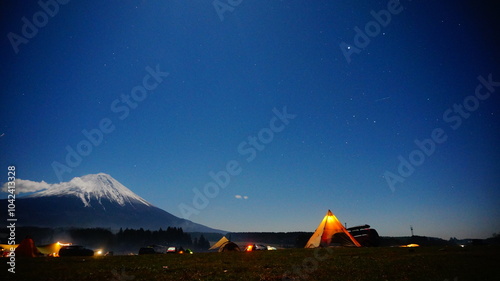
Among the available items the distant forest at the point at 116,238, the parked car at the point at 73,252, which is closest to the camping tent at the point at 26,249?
the parked car at the point at 73,252

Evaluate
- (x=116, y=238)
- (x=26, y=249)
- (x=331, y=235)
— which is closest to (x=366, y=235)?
(x=331, y=235)

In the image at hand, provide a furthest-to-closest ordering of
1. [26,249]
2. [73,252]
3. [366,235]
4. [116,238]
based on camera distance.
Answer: [116,238] < [366,235] < [26,249] < [73,252]

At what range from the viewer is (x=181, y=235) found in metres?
180

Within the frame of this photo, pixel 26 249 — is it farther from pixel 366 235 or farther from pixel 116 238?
pixel 116 238

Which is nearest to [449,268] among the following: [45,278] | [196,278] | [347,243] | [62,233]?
[196,278]

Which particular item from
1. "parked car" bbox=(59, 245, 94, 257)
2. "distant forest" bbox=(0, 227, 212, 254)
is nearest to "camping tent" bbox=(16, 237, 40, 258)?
"parked car" bbox=(59, 245, 94, 257)

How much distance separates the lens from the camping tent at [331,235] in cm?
3322

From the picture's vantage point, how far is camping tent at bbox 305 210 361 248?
33219 mm

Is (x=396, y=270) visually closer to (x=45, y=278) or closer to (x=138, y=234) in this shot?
(x=45, y=278)

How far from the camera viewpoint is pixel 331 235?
1326 inches

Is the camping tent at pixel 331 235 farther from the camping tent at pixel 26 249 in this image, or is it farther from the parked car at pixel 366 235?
the camping tent at pixel 26 249

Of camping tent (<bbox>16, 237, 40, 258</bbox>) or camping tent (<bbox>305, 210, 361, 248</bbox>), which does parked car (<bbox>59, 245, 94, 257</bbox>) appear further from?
camping tent (<bbox>305, 210, 361, 248</bbox>)

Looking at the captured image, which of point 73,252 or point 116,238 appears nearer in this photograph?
point 73,252

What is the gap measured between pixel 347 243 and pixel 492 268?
21.5 meters
